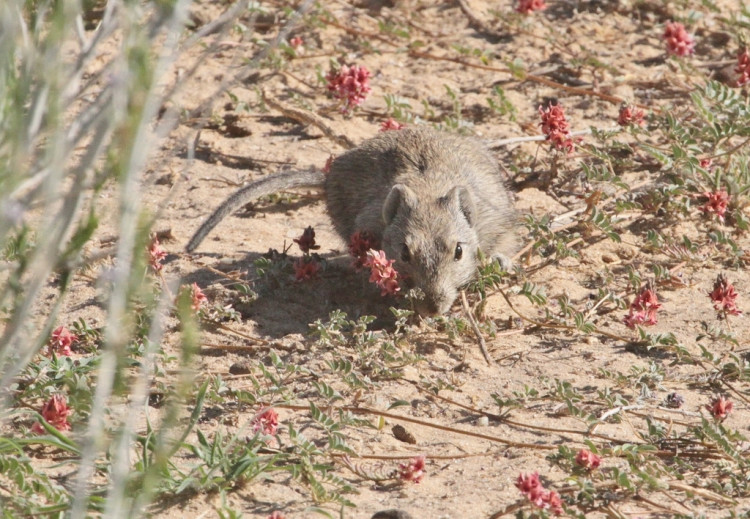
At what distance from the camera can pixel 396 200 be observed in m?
5.71

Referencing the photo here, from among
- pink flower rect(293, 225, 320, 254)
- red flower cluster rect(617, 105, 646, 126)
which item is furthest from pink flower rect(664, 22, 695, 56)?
pink flower rect(293, 225, 320, 254)

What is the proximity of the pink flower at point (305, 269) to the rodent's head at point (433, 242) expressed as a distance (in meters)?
0.43

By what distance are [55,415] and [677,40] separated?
539 centimetres

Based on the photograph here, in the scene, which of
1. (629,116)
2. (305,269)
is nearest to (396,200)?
(305,269)

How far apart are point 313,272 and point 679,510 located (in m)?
2.54

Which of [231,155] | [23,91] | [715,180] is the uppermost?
[23,91]

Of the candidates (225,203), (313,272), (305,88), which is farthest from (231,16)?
(305,88)

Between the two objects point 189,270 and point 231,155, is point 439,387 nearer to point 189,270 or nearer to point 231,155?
point 189,270

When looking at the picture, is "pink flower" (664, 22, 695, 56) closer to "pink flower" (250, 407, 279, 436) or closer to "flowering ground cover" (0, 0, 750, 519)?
"flowering ground cover" (0, 0, 750, 519)

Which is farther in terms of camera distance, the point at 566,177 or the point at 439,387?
the point at 566,177

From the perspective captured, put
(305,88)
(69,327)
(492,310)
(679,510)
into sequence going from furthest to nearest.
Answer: (305,88) → (492,310) → (69,327) → (679,510)

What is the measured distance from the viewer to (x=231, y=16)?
3.00m

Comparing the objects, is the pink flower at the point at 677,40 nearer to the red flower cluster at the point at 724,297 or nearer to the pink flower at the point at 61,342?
the red flower cluster at the point at 724,297

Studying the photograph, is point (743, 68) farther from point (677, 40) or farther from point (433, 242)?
point (433, 242)
